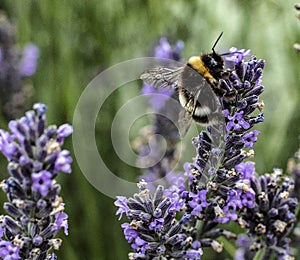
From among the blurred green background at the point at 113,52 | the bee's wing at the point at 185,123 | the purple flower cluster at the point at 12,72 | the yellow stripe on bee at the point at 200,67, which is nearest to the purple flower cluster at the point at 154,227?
the bee's wing at the point at 185,123

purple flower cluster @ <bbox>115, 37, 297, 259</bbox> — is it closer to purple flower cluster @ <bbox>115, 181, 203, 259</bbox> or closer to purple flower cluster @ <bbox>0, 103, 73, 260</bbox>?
purple flower cluster @ <bbox>115, 181, 203, 259</bbox>

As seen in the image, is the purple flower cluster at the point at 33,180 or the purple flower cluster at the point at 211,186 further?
the purple flower cluster at the point at 211,186

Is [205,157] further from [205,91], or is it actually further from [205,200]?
[205,91]

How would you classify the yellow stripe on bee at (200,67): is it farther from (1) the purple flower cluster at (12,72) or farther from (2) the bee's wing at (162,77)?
(1) the purple flower cluster at (12,72)

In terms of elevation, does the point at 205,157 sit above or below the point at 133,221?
above

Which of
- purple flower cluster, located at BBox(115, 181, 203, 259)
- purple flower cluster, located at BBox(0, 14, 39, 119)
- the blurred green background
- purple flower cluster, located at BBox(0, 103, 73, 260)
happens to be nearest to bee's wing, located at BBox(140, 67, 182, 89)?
purple flower cluster, located at BBox(115, 181, 203, 259)

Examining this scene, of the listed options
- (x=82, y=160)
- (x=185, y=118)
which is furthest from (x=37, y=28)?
(x=185, y=118)
